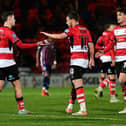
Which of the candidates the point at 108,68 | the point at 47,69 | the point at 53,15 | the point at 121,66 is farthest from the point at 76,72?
the point at 53,15

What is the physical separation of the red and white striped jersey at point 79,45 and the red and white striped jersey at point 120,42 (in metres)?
0.58

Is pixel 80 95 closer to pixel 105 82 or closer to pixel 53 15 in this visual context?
pixel 105 82

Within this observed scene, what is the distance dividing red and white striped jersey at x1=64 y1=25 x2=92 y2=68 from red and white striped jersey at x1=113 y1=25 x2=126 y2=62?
0.58m

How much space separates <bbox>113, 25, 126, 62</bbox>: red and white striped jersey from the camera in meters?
8.97

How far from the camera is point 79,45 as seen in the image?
347 inches

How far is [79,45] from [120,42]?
784mm

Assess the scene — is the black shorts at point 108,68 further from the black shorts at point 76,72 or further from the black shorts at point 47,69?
the black shorts at point 76,72

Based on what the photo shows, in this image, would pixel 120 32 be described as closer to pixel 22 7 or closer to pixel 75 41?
pixel 75 41

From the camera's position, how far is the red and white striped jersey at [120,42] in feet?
29.4

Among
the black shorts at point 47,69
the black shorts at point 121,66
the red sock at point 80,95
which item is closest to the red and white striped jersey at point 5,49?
the red sock at point 80,95

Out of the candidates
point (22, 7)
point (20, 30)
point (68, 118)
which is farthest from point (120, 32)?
point (22, 7)

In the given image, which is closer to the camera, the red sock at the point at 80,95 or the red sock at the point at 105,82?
the red sock at the point at 80,95

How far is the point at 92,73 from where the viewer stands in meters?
21.1

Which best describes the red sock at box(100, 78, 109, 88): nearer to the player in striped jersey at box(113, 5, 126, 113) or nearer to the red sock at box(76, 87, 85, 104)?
the player in striped jersey at box(113, 5, 126, 113)
